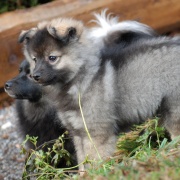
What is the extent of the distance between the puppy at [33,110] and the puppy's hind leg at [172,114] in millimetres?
879

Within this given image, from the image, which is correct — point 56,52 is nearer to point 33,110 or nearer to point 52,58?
point 52,58

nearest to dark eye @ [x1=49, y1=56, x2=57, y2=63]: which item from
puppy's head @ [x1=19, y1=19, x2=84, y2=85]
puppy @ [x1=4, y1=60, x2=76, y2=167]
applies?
puppy's head @ [x1=19, y1=19, x2=84, y2=85]

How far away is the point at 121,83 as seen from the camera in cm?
361

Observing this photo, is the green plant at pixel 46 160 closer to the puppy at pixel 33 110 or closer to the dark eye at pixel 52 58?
the puppy at pixel 33 110

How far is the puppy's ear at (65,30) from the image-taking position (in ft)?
11.5

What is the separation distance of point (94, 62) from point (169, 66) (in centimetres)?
52

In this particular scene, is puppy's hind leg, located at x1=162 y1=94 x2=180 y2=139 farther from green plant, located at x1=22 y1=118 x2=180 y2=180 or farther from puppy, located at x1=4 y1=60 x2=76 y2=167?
puppy, located at x1=4 y1=60 x2=76 y2=167

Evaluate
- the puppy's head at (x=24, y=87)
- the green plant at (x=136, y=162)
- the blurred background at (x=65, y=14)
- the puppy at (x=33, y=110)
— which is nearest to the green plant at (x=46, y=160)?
the green plant at (x=136, y=162)

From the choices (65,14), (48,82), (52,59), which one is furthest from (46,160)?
(65,14)

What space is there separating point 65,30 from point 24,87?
0.71m

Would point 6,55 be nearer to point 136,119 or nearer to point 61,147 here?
point 61,147

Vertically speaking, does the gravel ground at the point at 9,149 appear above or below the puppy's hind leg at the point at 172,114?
below

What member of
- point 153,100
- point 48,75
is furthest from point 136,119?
point 48,75

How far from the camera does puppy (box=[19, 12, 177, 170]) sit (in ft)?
11.6
